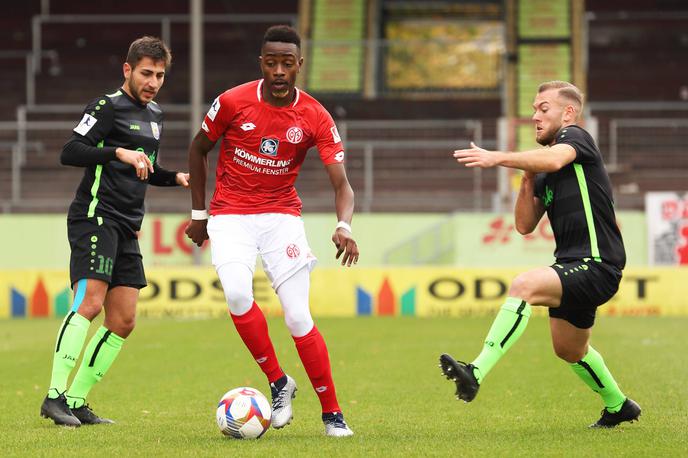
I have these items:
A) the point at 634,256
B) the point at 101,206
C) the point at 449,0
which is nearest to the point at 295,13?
the point at 449,0

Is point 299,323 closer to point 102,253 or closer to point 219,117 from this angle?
point 219,117

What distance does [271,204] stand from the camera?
25.7 feet

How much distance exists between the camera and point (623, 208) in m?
25.1

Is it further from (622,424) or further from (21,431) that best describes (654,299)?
(21,431)

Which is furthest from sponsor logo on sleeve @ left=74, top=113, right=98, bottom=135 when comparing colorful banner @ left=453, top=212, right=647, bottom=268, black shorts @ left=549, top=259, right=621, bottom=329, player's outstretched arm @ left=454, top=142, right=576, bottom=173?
colorful banner @ left=453, top=212, right=647, bottom=268

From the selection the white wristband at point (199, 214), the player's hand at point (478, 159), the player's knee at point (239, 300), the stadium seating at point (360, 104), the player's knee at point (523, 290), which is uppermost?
the stadium seating at point (360, 104)

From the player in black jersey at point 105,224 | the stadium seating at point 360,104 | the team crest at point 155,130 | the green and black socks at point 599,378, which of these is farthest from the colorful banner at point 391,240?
the green and black socks at point 599,378

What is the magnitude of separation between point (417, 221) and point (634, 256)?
3999mm

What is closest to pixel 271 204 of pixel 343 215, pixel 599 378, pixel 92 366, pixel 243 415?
pixel 343 215

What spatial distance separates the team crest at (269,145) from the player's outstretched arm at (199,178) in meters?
0.32

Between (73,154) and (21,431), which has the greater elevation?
(73,154)

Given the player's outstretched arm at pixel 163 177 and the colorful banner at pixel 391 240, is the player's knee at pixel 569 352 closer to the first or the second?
the player's outstretched arm at pixel 163 177

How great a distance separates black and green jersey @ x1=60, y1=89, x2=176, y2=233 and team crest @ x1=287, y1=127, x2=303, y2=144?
1216 millimetres

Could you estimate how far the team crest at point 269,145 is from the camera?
7.73 m
